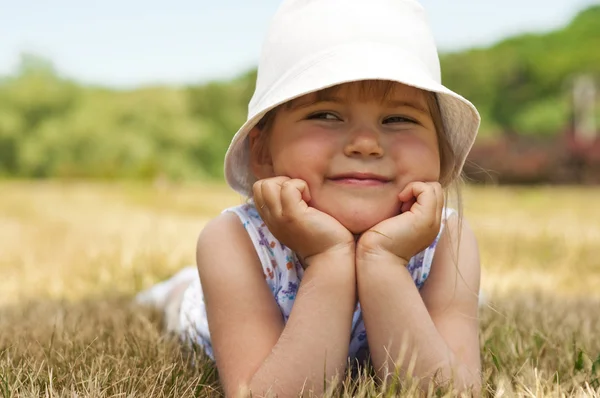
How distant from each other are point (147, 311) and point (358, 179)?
1563mm

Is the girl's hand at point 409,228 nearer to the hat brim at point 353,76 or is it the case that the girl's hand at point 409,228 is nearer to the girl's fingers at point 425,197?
the girl's fingers at point 425,197

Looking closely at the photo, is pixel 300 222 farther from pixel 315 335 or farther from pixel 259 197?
pixel 315 335

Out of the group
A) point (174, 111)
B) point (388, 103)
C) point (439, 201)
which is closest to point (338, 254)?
point (439, 201)

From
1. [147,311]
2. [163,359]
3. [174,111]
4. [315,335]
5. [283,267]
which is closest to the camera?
[315,335]

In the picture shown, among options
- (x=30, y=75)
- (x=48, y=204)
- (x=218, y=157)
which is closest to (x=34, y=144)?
(x=30, y=75)

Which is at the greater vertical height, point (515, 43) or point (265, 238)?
point (515, 43)

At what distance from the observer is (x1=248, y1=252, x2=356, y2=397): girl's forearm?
5.35 feet

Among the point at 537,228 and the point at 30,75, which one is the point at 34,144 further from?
the point at 537,228

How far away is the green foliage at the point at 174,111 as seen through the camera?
2456cm

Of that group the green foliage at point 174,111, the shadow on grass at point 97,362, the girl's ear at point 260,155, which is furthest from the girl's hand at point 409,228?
the green foliage at point 174,111

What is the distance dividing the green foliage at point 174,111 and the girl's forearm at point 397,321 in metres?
20.2

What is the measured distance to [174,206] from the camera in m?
9.22

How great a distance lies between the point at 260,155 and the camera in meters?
2.07

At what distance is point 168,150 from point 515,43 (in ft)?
61.3
